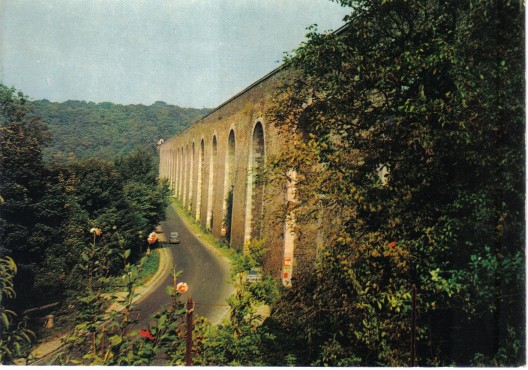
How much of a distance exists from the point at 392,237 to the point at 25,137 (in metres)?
12.8

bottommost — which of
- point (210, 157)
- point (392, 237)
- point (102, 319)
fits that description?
point (102, 319)

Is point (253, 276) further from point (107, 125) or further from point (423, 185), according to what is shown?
point (107, 125)

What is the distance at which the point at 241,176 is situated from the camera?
834 inches

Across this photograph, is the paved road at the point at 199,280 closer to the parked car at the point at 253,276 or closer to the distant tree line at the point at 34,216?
the distant tree line at the point at 34,216

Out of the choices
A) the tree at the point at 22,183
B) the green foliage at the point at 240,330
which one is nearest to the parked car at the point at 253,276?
the green foliage at the point at 240,330

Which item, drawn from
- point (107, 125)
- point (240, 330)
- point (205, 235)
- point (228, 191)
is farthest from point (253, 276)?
point (107, 125)

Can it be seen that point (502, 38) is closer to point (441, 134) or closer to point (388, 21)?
point (441, 134)

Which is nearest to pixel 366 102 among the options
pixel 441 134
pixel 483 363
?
pixel 441 134

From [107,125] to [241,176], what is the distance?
2494 inches

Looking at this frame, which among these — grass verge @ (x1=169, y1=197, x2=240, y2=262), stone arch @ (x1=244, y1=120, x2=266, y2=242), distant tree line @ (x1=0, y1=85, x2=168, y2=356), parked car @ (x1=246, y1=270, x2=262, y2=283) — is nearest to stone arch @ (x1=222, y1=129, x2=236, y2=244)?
grass verge @ (x1=169, y1=197, x2=240, y2=262)

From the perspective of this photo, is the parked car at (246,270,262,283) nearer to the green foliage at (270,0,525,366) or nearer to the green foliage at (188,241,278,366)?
the green foliage at (188,241,278,366)

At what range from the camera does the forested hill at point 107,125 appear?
→ 5589cm

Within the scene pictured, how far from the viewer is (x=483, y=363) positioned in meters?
4.72

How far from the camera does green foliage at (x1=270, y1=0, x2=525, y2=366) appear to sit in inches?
175
